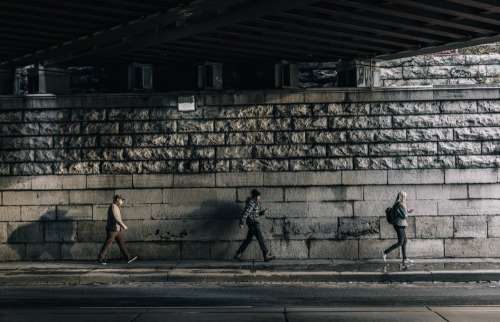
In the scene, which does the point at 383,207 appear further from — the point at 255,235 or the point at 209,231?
the point at 209,231

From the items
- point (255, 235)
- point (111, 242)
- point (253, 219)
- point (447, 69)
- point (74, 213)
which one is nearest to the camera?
point (253, 219)

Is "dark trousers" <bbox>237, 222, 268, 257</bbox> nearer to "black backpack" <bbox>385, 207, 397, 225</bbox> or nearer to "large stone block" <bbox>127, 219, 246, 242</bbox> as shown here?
"large stone block" <bbox>127, 219, 246, 242</bbox>

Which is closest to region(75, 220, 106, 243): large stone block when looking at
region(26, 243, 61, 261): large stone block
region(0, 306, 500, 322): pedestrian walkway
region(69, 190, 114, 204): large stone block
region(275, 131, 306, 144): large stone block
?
region(69, 190, 114, 204): large stone block

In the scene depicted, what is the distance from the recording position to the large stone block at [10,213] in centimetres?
1891

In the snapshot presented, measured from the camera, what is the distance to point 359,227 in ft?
60.2

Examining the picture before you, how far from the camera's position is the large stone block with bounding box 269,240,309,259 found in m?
18.4

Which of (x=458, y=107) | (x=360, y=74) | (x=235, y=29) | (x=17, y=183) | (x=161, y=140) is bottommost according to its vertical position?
(x=17, y=183)

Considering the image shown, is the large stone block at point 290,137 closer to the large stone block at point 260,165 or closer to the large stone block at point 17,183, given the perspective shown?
the large stone block at point 260,165

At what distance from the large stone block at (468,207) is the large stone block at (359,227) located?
158cm

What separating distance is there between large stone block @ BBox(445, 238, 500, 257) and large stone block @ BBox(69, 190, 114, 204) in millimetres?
8194

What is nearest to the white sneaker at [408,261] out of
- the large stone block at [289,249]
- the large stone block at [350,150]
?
the large stone block at [289,249]

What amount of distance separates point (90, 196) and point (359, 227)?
653 cm

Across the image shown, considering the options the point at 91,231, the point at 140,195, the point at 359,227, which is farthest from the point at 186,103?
the point at 359,227

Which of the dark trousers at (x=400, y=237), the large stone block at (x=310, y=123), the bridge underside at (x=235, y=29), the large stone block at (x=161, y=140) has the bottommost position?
the dark trousers at (x=400, y=237)
